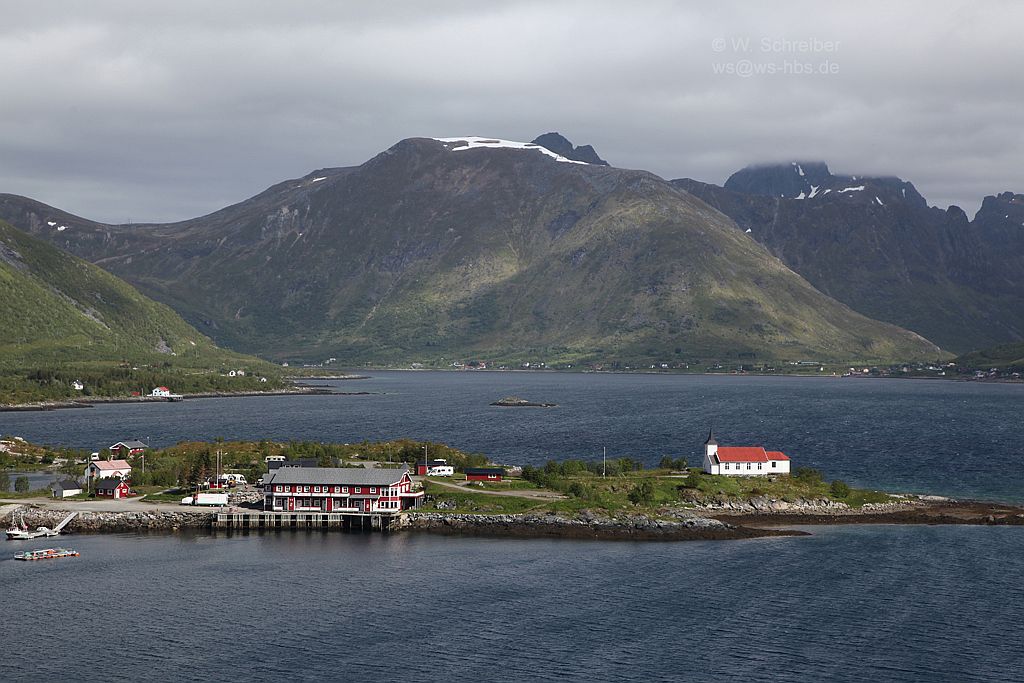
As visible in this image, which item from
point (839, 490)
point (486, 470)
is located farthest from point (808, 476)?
point (486, 470)

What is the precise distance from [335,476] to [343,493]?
2241 mm

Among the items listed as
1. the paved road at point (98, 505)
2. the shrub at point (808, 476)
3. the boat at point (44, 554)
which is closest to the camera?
the boat at point (44, 554)

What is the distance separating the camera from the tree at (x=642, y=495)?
372 ft

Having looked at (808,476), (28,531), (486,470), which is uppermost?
(486,470)

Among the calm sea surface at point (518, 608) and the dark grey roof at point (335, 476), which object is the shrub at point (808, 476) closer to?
the calm sea surface at point (518, 608)

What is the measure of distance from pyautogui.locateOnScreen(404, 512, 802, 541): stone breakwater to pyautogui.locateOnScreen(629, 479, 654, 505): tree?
202 inches

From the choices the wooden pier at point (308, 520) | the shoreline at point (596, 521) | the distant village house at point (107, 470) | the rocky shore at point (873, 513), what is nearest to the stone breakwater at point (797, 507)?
the rocky shore at point (873, 513)

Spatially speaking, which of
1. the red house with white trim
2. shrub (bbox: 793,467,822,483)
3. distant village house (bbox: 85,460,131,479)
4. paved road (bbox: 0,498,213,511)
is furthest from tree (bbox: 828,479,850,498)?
distant village house (bbox: 85,460,131,479)

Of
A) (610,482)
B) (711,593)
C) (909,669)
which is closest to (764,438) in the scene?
(610,482)

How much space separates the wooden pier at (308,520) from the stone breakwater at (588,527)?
2.87m

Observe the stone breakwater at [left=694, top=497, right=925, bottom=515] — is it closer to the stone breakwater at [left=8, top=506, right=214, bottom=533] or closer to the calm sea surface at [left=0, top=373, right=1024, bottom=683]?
the calm sea surface at [left=0, top=373, right=1024, bottom=683]

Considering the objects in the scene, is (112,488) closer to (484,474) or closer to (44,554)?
(44,554)

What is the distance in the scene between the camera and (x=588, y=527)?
350ft

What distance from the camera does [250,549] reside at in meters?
99.6
